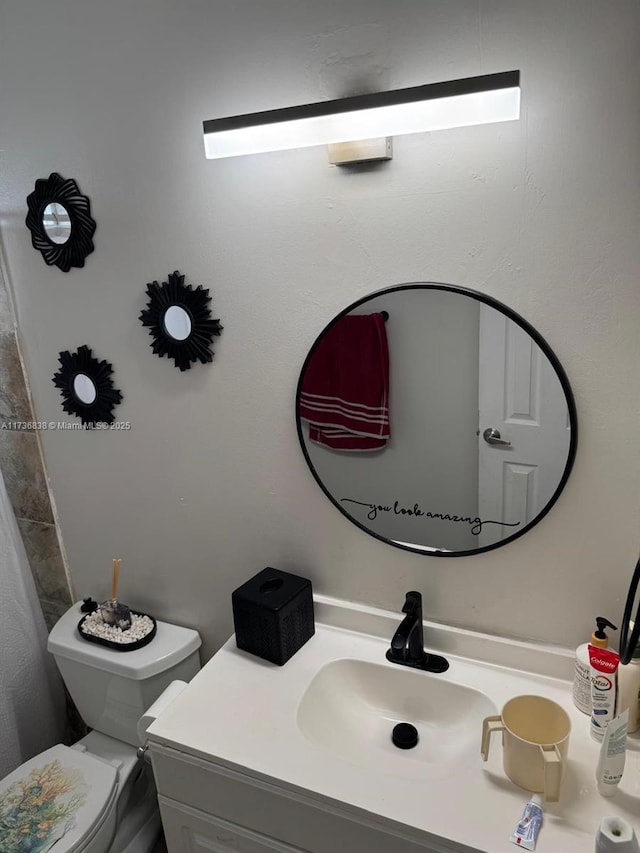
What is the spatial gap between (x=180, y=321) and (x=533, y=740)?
1.16 metres

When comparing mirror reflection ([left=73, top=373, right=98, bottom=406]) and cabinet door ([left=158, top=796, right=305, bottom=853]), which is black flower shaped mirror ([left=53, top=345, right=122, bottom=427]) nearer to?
mirror reflection ([left=73, top=373, right=98, bottom=406])

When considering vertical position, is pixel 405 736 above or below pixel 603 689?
below

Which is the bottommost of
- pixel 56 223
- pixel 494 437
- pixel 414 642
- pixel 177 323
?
pixel 414 642

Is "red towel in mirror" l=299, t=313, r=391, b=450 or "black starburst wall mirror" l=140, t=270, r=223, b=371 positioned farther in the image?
"black starburst wall mirror" l=140, t=270, r=223, b=371

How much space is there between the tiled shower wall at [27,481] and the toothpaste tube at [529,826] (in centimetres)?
146

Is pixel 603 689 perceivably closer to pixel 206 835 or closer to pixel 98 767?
pixel 206 835

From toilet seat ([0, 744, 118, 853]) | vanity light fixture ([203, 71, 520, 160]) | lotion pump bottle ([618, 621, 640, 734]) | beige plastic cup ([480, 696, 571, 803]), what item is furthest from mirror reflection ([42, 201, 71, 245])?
lotion pump bottle ([618, 621, 640, 734])

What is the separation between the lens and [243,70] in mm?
1251

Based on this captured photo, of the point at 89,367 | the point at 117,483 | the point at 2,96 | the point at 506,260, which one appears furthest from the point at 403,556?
the point at 2,96

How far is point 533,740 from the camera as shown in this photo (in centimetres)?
115

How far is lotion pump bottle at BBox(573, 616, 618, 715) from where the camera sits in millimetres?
1150

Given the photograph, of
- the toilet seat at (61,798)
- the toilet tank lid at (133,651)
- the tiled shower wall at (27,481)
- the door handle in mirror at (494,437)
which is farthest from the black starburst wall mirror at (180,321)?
the toilet seat at (61,798)

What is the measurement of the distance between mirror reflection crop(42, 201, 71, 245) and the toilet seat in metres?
1.32

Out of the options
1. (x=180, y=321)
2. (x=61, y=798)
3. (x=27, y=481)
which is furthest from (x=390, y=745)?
(x=27, y=481)
